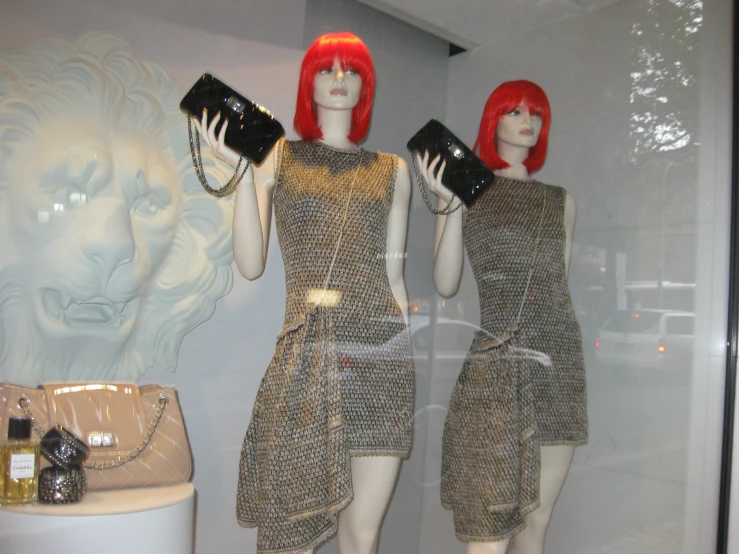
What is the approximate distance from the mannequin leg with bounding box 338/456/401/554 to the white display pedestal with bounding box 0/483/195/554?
0.34m

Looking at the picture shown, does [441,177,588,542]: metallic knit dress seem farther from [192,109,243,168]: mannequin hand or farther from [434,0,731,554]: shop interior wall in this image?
[192,109,243,168]: mannequin hand

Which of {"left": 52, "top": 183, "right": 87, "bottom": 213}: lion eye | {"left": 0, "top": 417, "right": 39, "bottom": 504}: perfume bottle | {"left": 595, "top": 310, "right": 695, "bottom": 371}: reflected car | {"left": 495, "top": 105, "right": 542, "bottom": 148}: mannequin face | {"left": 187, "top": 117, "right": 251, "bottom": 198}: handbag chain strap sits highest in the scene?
{"left": 495, "top": 105, "right": 542, "bottom": 148}: mannequin face

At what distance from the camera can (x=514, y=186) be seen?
1775mm

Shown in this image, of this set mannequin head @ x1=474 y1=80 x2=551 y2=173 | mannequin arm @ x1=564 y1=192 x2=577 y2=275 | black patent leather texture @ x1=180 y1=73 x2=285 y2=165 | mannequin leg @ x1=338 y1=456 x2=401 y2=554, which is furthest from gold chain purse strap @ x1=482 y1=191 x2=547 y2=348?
black patent leather texture @ x1=180 y1=73 x2=285 y2=165

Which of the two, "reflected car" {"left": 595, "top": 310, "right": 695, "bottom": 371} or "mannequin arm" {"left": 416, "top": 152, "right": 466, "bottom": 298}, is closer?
"mannequin arm" {"left": 416, "top": 152, "right": 466, "bottom": 298}

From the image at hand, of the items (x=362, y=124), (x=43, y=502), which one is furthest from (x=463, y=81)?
(x=43, y=502)

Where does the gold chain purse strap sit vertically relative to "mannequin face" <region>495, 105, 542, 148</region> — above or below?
below

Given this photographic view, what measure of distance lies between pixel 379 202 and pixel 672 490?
3.44ft

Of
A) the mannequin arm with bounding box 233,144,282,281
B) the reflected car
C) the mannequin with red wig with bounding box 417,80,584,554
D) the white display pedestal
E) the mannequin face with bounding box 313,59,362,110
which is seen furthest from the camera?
the reflected car

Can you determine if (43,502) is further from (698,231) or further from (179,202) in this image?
(698,231)

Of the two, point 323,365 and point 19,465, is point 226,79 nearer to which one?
point 323,365

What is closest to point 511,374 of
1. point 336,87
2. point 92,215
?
point 336,87

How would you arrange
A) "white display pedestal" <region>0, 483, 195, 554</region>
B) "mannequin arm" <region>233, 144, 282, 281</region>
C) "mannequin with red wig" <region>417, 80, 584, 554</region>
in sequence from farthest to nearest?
"mannequin with red wig" <region>417, 80, 584, 554</region> < "mannequin arm" <region>233, 144, 282, 281</region> < "white display pedestal" <region>0, 483, 195, 554</region>

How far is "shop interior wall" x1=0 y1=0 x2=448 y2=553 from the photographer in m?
1.53
